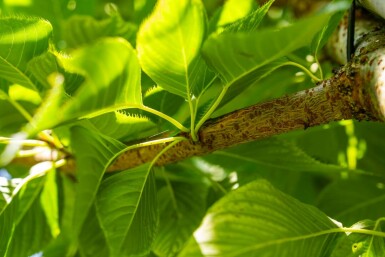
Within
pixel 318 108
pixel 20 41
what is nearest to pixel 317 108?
pixel 318 108

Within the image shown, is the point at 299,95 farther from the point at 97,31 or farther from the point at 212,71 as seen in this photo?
the point at 97,31

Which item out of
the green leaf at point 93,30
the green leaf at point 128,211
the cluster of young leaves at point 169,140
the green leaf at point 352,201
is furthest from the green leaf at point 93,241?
the green leaf at point 352,201

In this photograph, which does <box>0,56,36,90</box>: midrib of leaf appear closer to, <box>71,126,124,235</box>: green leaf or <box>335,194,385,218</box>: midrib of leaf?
<box>71,126,124,235</box>: green leaf

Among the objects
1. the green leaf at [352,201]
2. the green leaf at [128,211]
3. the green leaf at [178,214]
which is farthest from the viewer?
the green leaf at [352,201]

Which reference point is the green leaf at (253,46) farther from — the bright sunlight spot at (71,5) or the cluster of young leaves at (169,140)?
the bright sunlight spot at (71,5)

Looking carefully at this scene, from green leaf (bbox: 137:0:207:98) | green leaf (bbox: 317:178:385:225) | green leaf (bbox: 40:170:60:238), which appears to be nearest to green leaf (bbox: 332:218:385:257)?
green leaf (bbox: 137:0:207:98)

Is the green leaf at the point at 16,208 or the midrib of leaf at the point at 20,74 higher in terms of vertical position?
the midrib of leaf at the point at 20,74
